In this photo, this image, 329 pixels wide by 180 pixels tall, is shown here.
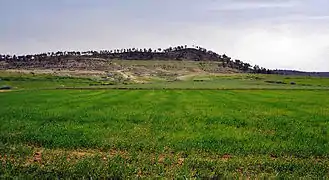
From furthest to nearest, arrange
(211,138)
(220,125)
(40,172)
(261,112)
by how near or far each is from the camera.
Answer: (261,112)
(220,125)
(211,138)
(40,172)

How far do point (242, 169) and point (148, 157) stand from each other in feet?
15.9

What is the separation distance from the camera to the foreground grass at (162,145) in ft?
60.4

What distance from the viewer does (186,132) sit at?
28109 mm

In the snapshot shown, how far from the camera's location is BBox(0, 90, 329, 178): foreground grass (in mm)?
18422

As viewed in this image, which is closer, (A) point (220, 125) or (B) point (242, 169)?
(B) point (242, 169)

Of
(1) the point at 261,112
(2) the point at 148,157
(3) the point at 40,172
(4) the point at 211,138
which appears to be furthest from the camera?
(1) the point at 261,112

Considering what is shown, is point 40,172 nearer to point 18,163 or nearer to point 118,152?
point 18,163

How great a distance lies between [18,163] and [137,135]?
8956 mm

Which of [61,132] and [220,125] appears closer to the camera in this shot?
[61,132]

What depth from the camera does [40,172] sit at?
709 inches

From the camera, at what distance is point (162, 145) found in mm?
23781

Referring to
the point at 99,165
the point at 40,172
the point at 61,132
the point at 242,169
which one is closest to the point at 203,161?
the point at 242,169

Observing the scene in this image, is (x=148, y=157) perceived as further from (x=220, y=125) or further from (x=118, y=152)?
(x=220, y=125)

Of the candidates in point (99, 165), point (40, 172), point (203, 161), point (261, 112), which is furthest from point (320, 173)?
point (261, 112)
